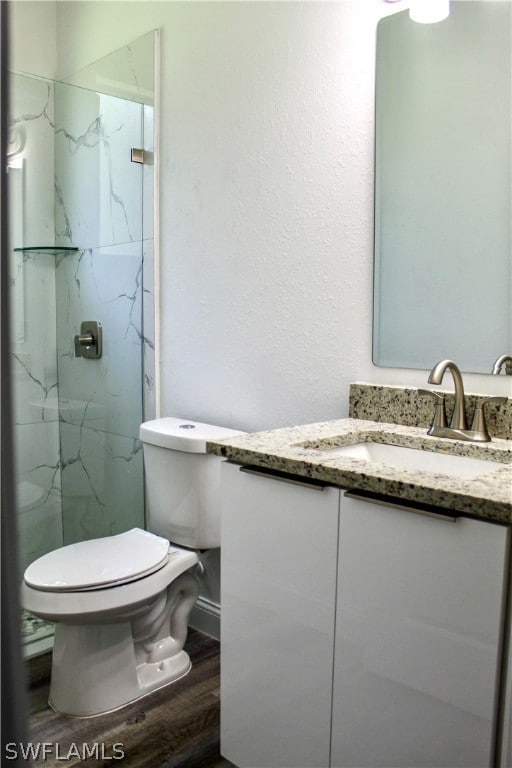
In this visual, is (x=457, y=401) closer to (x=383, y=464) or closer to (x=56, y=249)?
(x=383, y=464)

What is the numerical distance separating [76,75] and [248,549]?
6.17 feet

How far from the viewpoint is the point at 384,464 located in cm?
120

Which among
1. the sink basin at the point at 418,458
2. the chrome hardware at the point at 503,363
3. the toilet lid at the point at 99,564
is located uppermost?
the chrome hardware at the point at 503,363

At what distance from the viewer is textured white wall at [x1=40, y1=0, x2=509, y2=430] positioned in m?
1.65

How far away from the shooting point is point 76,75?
7.69 ft

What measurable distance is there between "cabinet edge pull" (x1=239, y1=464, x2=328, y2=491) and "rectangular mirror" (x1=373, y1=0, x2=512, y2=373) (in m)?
0.49

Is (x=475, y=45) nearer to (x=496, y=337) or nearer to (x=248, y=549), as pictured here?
(x=496, y=337)

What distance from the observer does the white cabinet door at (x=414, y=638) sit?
986 millimetres

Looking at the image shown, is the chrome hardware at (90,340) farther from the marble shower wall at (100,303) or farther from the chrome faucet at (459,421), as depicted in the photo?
the chrome faucet at (459,421)

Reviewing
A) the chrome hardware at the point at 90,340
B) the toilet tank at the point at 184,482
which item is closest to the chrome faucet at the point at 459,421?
the toilet tank at the point at 184,482

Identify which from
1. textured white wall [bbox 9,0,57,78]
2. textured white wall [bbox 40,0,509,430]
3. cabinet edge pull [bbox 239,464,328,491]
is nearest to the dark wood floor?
cabinet edge pull [bbox 239,464,328,491]

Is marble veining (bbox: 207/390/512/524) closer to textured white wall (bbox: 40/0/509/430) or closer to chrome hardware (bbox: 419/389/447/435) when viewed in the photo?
chrome hardware (bbox: 419/389/447/435)

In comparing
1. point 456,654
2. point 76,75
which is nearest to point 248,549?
point 456,654

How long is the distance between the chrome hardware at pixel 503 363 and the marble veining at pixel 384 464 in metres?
0.15
